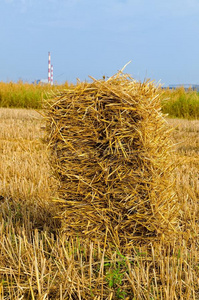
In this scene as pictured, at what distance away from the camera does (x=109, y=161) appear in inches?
103

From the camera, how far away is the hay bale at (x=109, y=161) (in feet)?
8.51

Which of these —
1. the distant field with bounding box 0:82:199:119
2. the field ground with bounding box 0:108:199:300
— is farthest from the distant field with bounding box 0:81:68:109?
the field ground with bounding box 0:108:199:300

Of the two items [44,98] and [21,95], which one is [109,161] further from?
[21,95]

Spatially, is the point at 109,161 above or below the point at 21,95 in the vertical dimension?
below

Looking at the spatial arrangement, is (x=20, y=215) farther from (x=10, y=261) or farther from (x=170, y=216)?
(x=170, y=216)

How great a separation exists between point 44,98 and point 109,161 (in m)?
13.4

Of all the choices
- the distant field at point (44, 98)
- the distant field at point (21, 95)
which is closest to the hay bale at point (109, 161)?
the distant field at point (44, 98)

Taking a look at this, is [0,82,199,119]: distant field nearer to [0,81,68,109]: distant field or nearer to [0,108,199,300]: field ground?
[0,81,68,109]: distant field

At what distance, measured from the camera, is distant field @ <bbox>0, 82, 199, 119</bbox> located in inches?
528

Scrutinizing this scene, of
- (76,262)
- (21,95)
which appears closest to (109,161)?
(76,262)

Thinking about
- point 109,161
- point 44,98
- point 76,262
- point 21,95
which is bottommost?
point 76,262

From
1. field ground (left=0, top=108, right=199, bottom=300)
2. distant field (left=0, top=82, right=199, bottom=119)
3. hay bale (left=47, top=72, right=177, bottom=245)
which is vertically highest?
distant field (left=0, top=82, right=199, bottom=119)

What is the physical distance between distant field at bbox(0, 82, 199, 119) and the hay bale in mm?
9738

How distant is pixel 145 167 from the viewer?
8.65 ft
